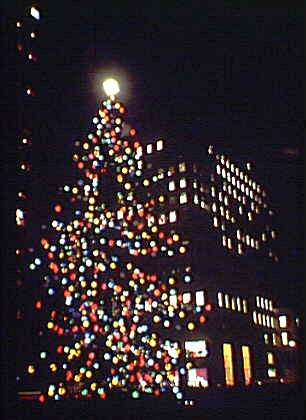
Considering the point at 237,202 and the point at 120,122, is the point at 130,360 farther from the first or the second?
the point at 237,202

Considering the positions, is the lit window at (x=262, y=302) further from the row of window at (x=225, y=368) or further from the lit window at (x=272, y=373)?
the row of window at (x=225, y=368)

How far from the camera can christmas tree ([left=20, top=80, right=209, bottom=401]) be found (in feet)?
28.2

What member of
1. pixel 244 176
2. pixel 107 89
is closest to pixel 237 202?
pixel 244 176

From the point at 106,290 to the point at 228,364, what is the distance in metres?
21.0

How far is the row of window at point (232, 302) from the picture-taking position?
29172 mm

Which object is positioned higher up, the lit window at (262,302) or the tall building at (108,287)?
the lit window at (262,302)

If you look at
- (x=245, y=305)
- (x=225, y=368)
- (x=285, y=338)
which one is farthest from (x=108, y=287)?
(x=285, y=338)

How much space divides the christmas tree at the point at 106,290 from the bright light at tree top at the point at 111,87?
1.34m

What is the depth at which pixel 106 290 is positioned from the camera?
9.02 m

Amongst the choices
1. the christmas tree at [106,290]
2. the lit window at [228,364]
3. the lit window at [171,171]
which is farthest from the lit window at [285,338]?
the christmas tree at [106,290]

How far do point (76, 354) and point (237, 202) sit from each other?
102ft

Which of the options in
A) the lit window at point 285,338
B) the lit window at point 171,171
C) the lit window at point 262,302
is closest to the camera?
the lit window at point 171,171

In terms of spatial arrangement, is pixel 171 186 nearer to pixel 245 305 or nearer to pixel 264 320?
pixel 245 305

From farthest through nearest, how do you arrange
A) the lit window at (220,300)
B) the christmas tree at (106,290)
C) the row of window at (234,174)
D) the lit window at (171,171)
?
1. the row of window at (234,174)
2. the lit window at (171,171)
3. the lit window at (220,300)
4. the christmas tree at (106,290)
